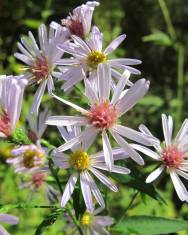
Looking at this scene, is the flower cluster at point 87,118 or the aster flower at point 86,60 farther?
the aster flower at point 86,60

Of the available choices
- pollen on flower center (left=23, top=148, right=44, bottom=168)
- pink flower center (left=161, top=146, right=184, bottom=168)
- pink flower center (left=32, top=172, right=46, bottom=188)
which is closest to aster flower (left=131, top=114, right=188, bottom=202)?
pink flower center (left=161, top=146, right=184, bottom=168)

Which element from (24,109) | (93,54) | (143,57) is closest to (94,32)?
(93,54)

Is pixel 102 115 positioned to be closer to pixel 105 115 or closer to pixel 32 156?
pixel 105 115

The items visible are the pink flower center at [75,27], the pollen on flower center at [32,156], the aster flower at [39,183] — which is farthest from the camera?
the aster flower at [39,183]

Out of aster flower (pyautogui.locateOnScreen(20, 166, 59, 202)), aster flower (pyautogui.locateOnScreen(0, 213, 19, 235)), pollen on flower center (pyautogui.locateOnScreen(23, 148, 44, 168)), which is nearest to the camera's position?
aster flower (pyautogui.locateOnScreen(0, 213, 19, 235))

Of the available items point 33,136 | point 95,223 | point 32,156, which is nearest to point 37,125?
point 33,136

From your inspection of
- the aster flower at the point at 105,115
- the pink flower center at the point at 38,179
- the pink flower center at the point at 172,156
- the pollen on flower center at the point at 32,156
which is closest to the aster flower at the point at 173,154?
the pink flower center at the point at 172,156

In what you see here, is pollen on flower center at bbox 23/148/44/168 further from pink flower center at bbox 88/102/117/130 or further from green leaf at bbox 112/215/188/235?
green leaf at bbox 112/215/188/235

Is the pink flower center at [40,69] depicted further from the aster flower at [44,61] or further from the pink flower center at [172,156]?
the pink flower center at [172,156]
